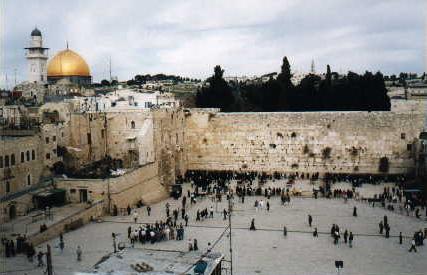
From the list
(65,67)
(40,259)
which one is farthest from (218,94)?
(40,259)

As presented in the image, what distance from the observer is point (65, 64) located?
41812 mm

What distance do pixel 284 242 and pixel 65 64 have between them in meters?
29.6

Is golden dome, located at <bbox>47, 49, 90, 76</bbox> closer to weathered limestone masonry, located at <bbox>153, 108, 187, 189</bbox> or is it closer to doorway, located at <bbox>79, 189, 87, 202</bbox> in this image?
weathered limestone masonry, located at <bbox>153, 108, 187, 189</bbox>

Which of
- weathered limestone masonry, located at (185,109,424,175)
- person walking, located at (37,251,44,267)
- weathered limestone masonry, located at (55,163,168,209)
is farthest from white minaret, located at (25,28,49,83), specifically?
person walking, located at (37,251,44,267)

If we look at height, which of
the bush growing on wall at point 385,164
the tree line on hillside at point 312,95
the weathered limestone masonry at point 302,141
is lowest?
the bush growing on wall at point 385,164

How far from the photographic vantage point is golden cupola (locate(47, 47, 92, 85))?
41688 mm

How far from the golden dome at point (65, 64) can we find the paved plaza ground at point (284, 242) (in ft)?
72.2

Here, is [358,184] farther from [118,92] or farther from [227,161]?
[118,92]

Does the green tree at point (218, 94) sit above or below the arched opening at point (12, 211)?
above

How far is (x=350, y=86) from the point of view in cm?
3559

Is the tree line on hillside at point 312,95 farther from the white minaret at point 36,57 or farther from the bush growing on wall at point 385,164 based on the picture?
the white minaret at point 36,57

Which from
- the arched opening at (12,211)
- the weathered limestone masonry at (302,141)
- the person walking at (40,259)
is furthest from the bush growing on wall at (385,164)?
the person walking at (40,259)

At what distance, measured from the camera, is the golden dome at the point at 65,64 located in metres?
41.7

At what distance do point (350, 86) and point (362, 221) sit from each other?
55.8 feet
